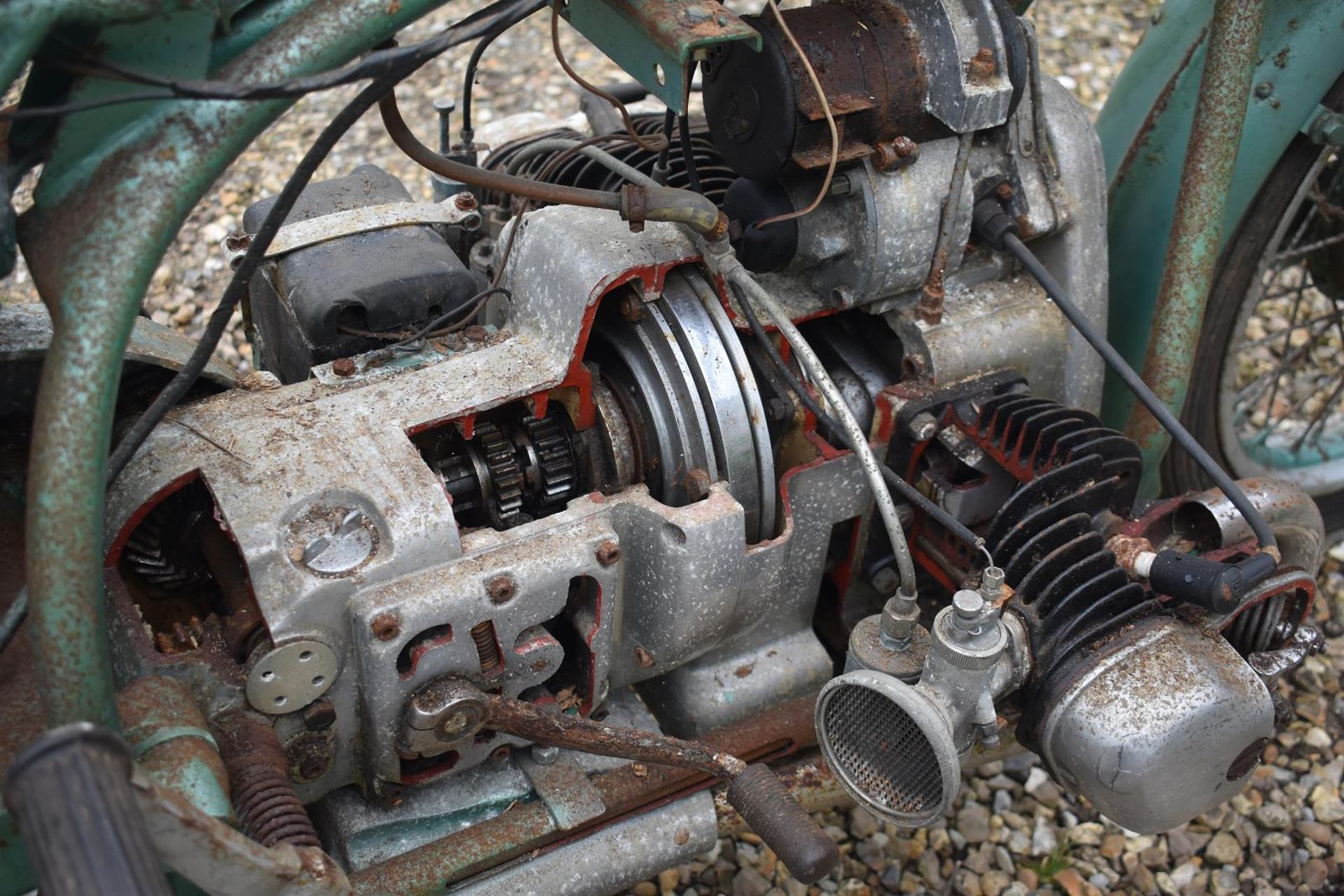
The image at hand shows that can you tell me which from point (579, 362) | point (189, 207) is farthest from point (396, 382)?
point (189, 207)

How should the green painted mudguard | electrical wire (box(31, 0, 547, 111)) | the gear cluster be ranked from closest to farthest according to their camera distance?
electrical wire (box(31, 0, 547, 111)) < the gear cluster < the green painted mudguard

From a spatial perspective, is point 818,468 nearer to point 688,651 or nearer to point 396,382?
point 688,651

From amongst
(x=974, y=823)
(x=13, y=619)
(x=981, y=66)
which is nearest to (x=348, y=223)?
(x=13, y=619)

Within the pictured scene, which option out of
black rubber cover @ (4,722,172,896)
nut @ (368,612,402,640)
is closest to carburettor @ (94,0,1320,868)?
nut @ (368,612,402,640)

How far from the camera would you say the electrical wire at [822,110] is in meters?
1.72

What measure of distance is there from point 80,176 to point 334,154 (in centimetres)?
294

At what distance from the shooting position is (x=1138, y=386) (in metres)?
1.91

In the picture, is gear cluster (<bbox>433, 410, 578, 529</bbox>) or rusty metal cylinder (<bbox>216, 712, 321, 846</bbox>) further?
gear cluster (<bbox>433, 410, 578, 529</bbox>)

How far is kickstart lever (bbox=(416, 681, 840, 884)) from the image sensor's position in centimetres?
156

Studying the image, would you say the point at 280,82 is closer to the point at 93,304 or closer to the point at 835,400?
the point at 93,304

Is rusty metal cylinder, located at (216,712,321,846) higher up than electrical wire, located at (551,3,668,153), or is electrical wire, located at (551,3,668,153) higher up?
electrical wire, located at (551,3,668,153)

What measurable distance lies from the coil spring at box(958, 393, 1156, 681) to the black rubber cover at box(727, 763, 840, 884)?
398 millimetres

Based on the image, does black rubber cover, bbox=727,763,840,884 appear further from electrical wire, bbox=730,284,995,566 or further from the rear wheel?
the rear wheel

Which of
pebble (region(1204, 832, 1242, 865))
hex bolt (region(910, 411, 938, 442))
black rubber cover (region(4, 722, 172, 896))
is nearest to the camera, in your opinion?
black rubber cover (region(4, 722, 172, 896))
